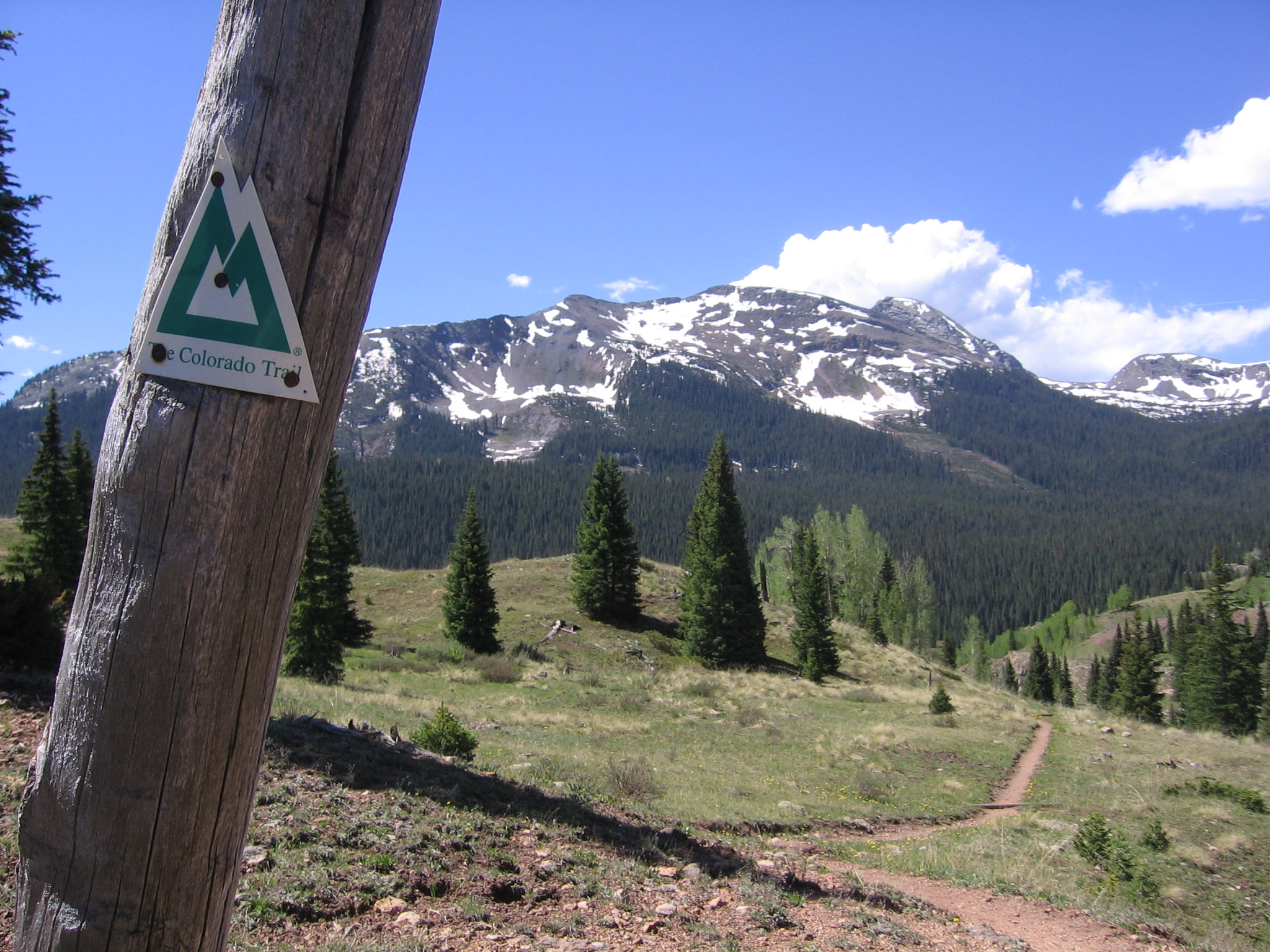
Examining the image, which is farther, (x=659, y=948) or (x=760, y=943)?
(x=760, y=943)

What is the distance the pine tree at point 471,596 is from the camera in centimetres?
3198

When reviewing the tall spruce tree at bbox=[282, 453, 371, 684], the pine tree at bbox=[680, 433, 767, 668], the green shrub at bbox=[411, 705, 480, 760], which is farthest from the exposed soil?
the pine tree at bbox=[680, 433, 767, 668]

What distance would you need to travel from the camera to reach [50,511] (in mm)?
29594

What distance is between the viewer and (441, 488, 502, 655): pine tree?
1259 inches

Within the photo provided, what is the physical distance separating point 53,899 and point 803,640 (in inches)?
1512

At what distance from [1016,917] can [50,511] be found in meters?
35.3

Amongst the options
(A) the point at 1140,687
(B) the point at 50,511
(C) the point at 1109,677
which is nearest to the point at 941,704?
(B) the point at 50,511

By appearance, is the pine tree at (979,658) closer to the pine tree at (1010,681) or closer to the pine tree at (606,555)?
the pine tree at (1010,681)

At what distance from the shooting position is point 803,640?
3772 cm

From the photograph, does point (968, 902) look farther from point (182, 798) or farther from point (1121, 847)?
point (182, 798)

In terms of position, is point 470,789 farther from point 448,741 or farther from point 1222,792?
point 1222,792

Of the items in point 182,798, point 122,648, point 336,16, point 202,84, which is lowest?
point 182,798

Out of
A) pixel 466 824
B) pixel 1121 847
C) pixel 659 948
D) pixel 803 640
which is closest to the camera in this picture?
pixel 659 948

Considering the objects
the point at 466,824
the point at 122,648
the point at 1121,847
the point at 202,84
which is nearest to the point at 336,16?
the point at 202,84
